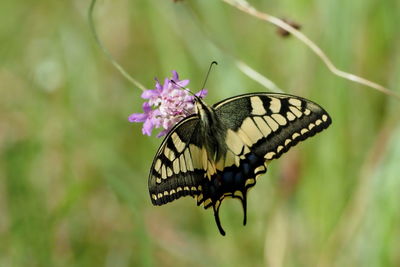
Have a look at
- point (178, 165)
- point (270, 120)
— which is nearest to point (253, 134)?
point (270, 120)

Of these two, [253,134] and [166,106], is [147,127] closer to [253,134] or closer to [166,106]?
[166,106]

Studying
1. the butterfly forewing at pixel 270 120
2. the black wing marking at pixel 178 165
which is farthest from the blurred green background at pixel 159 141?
the butterfly forewing at pixel 270 120

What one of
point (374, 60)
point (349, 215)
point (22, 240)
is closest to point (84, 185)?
point (22, 240)

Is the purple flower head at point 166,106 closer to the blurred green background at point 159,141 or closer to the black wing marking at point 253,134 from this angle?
the black wing marking at point 253,134

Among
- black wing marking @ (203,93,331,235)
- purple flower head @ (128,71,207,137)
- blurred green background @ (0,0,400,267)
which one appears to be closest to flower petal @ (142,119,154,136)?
purple flower head @ (128,71,207,137)

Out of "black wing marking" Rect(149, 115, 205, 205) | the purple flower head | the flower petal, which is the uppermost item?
the purple flower head

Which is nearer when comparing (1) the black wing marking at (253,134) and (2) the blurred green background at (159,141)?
(1) the black wing marking at (253,134)

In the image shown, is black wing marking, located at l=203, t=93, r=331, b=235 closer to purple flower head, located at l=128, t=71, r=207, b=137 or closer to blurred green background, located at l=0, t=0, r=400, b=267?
purple flower head, located at l=128, t=71, r=207, b=137
